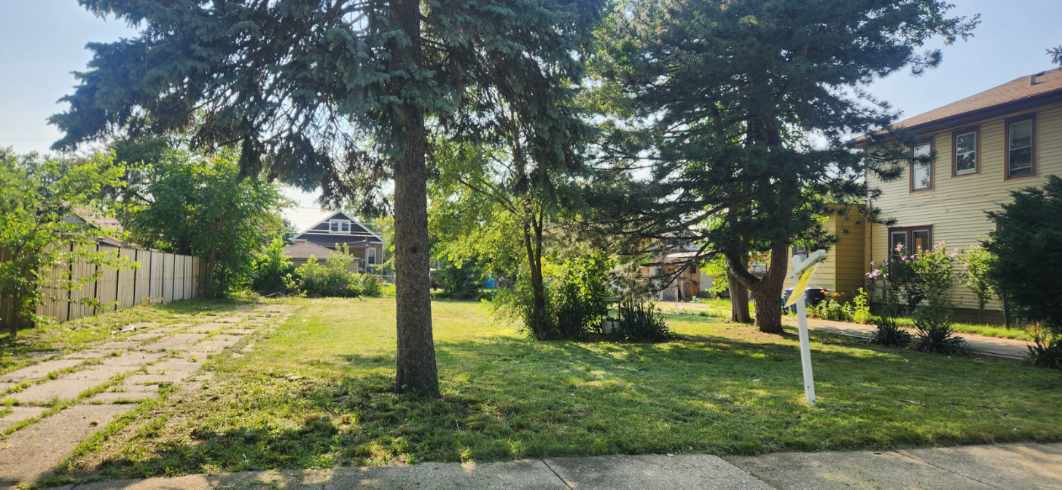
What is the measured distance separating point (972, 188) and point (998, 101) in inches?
92.0

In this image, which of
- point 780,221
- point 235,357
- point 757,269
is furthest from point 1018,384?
point 757,269

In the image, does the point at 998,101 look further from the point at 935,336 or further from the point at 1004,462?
the point at 1004,462

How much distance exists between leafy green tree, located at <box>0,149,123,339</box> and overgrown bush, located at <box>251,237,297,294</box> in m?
20.2

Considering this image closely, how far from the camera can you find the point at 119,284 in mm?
15805

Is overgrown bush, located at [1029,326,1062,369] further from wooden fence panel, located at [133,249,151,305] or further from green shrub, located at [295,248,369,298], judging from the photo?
green shrub, located at [295,248,369,298]

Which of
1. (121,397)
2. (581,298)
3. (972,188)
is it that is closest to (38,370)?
(121,397)

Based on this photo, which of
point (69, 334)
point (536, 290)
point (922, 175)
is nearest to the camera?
point (69, 334)

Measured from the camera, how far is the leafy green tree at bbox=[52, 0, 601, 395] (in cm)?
500

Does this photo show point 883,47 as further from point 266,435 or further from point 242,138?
point 266,435

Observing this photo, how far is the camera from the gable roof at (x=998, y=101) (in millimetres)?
15336

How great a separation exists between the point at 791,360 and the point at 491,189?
22.2 feet

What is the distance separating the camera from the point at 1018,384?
8.05 meters

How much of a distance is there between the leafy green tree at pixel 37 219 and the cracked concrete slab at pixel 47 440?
17.7 feet

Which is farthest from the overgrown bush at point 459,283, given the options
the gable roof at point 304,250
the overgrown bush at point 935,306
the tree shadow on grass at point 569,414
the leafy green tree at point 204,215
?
the tree shadow on grass at point 569,414
